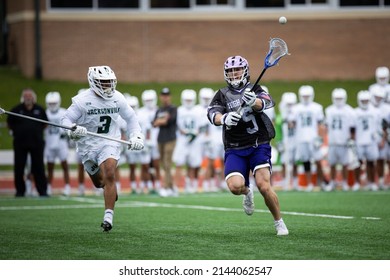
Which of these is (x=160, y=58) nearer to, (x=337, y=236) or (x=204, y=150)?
(x=204, y=150)

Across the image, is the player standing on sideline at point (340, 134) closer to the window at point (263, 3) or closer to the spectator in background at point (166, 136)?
the spectator in background at point (166, 136)

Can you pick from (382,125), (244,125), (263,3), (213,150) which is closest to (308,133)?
(382,125)

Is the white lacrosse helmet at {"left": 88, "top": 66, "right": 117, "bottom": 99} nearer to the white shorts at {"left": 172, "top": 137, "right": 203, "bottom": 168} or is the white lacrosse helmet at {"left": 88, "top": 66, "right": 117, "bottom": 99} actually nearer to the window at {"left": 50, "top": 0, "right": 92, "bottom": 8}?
the white shorts at {"left": 172, "top": 137, "right": 203, "bottom": 168}

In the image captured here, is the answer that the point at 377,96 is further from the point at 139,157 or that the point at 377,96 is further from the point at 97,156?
the point at 97,156

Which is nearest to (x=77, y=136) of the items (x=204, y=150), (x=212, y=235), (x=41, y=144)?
(x=212, y=235)

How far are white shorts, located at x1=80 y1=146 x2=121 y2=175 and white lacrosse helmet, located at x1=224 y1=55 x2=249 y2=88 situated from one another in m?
1.74

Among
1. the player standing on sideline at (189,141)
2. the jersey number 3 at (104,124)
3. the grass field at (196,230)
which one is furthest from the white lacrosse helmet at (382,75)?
the jersey number 3 at (104,124)

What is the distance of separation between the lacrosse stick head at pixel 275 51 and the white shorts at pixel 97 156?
7.16 ft

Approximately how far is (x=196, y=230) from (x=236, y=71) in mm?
2160

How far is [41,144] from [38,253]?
10635 millimetres

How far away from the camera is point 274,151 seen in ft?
78.5

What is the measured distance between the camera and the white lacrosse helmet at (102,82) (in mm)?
12469

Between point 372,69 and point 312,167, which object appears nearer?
point 312,167

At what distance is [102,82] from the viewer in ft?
40.9
